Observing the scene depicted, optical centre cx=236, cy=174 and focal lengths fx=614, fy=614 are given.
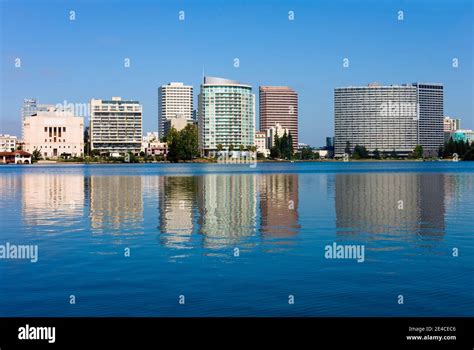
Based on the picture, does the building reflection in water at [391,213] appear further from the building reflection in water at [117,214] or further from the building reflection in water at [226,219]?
the building reflection in water at [117,214]

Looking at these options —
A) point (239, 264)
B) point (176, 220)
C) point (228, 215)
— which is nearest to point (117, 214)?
point (176, 220)

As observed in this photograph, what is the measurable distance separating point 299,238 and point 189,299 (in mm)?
10510

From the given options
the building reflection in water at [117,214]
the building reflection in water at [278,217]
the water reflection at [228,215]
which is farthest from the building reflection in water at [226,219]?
the building reflection in water at [117,214]

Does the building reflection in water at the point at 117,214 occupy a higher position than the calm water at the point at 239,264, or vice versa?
the building reflection in water at the point at 117,214

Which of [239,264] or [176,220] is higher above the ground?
[176,220]

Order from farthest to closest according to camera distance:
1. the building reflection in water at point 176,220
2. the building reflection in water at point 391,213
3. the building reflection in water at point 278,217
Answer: the building reflection in water at point 391,213, the building reflection in water at point 278,217, the building reflection in water at point 176,220

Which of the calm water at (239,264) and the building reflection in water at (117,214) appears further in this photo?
the building reflection in water at (117,214)

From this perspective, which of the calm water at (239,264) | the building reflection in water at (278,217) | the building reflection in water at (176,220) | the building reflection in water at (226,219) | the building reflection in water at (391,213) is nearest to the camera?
the calm water at (239,264)

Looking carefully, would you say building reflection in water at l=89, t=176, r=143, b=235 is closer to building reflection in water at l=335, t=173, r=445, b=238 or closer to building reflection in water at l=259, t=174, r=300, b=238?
building reflection in water at l=259, t=174, r=300, b=238

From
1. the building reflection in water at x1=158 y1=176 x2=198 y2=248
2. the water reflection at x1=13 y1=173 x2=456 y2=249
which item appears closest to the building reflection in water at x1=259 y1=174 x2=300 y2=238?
the water reflection at x1=13 y1=173 x2=456 y2=249

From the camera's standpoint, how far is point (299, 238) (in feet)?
83.2

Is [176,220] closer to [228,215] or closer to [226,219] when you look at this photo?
[226,219]
